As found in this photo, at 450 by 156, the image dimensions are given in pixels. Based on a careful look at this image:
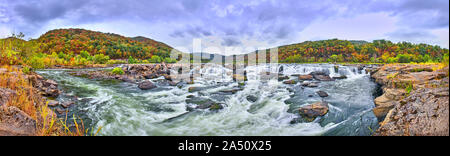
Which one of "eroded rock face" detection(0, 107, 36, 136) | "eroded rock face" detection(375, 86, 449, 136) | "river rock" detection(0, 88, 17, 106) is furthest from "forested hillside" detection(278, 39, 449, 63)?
"eroded rock face" detection(0, 107, 36, 136)

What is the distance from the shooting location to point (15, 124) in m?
2.80

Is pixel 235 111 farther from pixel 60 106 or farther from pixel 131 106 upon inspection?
pixel 60 106

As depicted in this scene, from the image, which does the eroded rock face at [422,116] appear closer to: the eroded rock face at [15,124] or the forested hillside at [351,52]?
the eroded rock face at [15,124]

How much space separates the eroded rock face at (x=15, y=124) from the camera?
2552 mm

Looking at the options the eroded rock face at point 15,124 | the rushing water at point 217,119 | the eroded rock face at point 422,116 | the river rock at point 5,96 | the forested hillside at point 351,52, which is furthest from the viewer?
the forested hillside at point 351,52

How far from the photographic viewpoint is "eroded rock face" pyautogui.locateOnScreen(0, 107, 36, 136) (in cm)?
255

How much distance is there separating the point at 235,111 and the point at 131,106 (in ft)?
14.7

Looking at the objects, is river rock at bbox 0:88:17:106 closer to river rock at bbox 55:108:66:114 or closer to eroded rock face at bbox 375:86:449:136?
river rock at bbox 55:108:66:114

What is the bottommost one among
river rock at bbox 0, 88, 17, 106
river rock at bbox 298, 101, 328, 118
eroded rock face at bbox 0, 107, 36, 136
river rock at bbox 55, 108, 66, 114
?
river rock at bbox 298, 101, 328, 118

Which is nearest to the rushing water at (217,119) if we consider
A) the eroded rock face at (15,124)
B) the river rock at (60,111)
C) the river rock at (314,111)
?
the river rock at (314,111)

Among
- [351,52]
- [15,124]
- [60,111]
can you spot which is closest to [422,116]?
[15,124]

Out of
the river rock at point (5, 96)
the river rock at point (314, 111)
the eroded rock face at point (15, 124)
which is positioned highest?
the river rock at point (5, 96)

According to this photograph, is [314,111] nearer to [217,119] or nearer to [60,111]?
[217,119]

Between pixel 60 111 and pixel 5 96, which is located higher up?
pixel 5 96
